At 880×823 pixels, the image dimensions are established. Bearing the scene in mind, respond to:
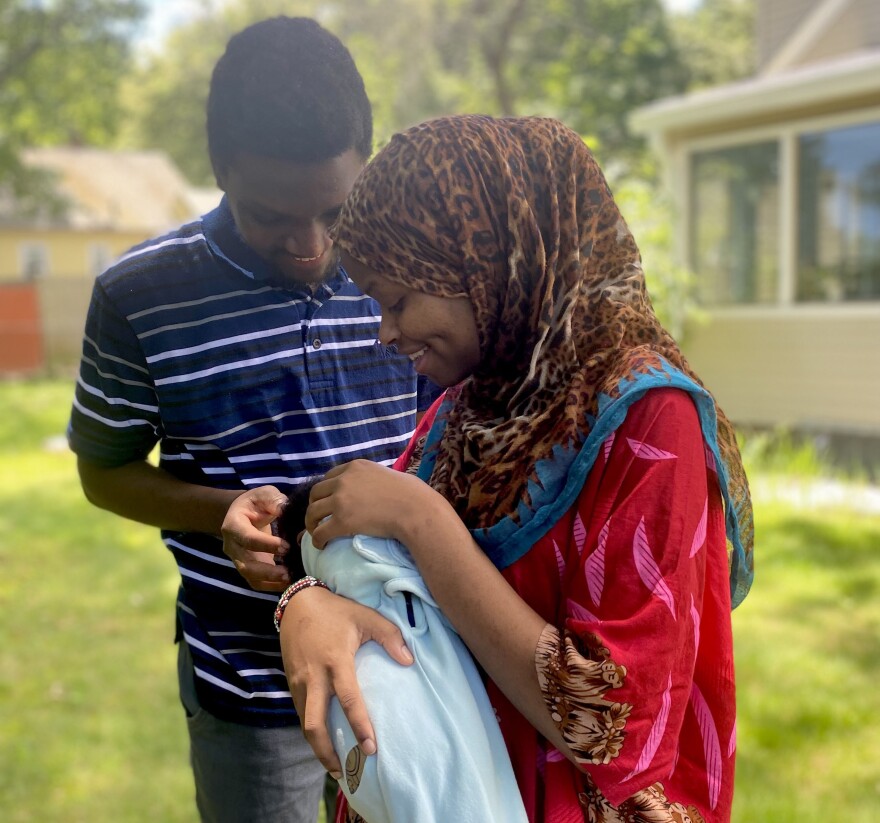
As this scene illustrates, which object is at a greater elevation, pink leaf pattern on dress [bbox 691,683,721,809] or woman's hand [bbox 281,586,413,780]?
woman's hand [bbox 281,586,413,780]

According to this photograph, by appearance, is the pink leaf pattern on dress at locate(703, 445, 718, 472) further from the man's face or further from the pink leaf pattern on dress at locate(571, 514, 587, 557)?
the man's face

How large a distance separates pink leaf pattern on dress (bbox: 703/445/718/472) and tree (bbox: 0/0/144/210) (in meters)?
25.1

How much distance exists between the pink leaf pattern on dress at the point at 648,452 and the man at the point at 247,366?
941 mm

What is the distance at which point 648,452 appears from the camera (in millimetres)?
1350

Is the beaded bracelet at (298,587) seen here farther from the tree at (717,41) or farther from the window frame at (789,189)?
the tree at (717,41)

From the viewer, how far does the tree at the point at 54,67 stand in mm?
23719

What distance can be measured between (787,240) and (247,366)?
9.62 m

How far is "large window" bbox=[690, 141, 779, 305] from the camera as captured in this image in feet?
36.3

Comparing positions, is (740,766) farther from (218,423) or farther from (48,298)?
(48,298)

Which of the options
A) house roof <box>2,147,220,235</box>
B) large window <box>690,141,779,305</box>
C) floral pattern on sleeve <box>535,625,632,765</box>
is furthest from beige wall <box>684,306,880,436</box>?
house roof <box>2,147,220,235</box>

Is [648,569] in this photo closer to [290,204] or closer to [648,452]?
[648,452]

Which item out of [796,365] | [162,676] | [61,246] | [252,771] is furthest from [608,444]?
[61,246]

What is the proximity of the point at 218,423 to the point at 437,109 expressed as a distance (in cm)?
3449

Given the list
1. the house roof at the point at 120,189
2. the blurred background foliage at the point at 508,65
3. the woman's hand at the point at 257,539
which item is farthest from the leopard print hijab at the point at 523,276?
the house roof at the point at 120,189
